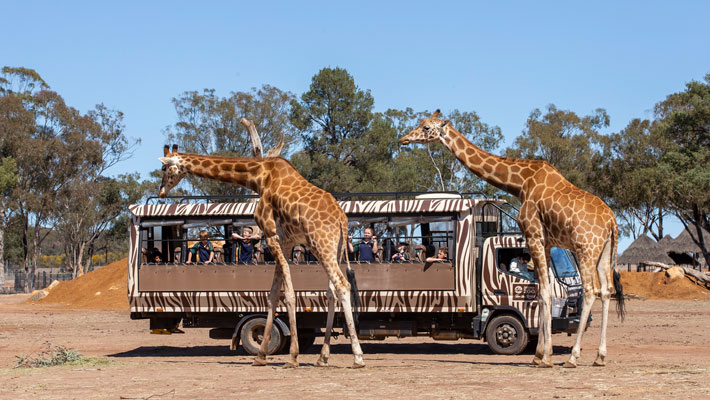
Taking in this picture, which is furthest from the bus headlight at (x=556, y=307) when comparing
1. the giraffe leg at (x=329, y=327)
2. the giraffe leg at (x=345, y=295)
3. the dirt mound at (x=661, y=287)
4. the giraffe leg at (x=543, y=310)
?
the dirt mound at (x=661, y=287)

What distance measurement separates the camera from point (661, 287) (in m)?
46.3

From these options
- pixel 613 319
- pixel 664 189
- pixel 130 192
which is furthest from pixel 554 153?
pixel 613 319

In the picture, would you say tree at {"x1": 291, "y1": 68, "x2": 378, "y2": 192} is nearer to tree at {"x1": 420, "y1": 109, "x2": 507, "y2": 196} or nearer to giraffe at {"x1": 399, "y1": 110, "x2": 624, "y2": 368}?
tree at {"x1": 420, "y1": 109, "x2": 507, "y2": 196}

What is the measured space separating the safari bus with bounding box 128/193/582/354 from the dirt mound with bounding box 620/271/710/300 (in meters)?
29.3

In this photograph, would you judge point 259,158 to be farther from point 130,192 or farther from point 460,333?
point 130,192

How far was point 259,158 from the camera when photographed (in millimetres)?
16516

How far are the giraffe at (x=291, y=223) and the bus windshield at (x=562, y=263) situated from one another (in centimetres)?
492

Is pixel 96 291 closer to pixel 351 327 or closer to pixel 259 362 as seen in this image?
pixel 259 362

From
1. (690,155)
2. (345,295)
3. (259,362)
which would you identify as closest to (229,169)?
(345,295)

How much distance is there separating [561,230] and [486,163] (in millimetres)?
1974

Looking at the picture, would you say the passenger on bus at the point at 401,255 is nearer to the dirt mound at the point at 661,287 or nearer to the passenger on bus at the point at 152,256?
the passenger on bus at the point at 152,256

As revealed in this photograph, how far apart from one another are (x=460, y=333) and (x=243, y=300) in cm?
456

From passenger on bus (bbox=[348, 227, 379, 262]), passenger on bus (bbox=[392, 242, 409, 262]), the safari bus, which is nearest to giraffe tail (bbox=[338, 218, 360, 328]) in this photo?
the safari bus

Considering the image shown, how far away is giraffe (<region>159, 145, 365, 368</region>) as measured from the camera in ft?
49.8
